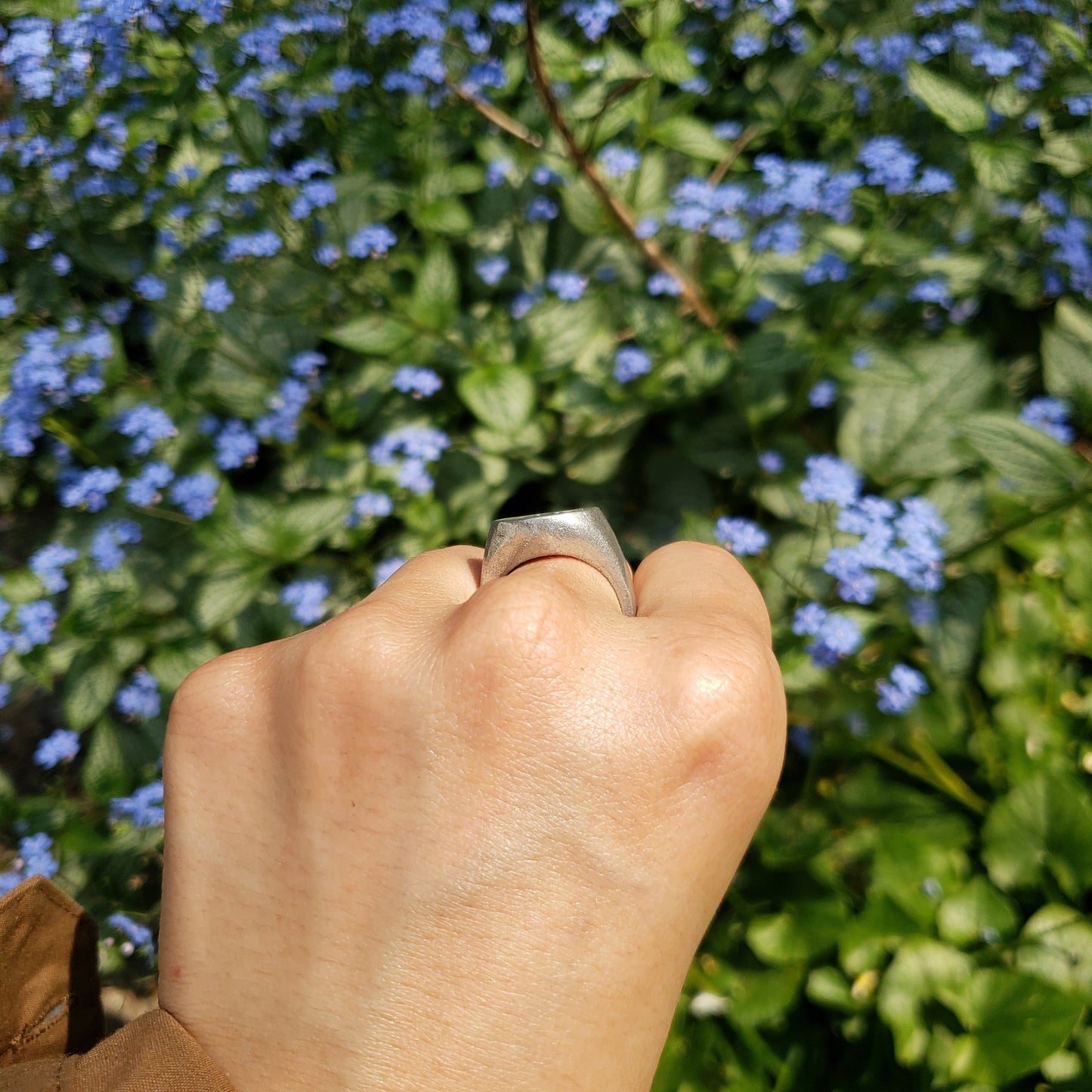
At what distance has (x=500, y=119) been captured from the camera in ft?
7.22

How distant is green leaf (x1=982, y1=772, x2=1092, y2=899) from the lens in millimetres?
1693

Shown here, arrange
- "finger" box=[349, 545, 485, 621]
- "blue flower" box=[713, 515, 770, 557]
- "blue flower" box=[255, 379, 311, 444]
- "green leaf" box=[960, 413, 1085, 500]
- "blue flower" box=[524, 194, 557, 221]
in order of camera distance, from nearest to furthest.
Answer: "finger" box=[349, 545, 485, 621] → "green leaf" box=[960, 413, 1085, 500] → "blue flower" box=[713, 515, 770, 557] → "blue flower" box=[255, 379, 311, 444] → "blue flower" box=[524, 194, 557, 221]

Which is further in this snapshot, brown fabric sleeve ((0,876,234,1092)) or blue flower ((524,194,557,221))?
blue flower ((524,194,557,221))

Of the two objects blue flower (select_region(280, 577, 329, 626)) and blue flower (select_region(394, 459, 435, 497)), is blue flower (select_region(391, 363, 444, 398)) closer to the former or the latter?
blue flower (select_region(394, 459, 435, 497))

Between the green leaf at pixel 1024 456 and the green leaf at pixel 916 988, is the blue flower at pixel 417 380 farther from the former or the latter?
the green leaf at pixel 916 988

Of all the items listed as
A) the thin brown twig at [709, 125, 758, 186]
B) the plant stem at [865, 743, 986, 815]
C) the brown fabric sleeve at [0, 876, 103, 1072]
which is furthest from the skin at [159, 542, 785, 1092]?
the thin brown twig at [709, 125, 758, 186]

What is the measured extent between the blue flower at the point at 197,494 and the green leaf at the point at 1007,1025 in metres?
2.05

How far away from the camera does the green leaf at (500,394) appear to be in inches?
77.7

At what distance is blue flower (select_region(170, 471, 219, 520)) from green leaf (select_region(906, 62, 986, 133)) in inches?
74.0

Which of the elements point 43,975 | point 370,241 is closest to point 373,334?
point 370,241

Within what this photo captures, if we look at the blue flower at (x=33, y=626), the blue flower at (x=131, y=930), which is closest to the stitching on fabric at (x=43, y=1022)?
the blue flower at (x=131, y=930)

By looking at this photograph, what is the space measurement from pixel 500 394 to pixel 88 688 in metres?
1.33

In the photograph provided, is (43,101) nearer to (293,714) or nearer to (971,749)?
(293,714)

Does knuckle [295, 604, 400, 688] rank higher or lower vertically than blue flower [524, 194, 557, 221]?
higher
